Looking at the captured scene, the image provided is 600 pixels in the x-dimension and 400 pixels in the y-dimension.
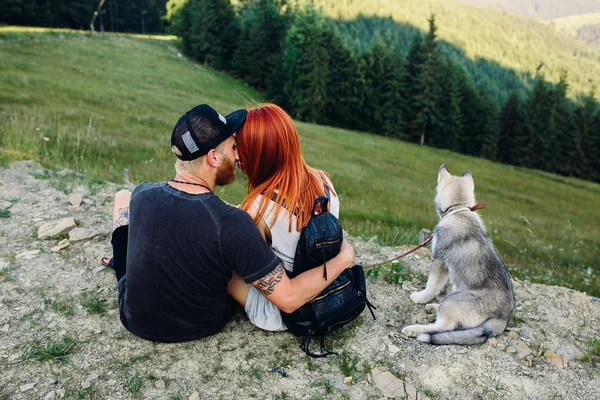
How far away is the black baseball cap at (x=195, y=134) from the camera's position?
117 inches

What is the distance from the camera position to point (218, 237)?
2984mm

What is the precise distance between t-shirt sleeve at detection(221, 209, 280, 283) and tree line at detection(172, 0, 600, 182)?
47.4 metres

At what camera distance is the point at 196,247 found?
3.05 m

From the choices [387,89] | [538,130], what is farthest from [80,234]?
[538,130]

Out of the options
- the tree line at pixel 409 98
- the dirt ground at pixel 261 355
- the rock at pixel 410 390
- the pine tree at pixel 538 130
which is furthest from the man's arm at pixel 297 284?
the pine tree at pixel 538 130

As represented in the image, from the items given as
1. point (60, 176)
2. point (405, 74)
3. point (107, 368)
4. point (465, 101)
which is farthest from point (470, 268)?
point (465, 101)

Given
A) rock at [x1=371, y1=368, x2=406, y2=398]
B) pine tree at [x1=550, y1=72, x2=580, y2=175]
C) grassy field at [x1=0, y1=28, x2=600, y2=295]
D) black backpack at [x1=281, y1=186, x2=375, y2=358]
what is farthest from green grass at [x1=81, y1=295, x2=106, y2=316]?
pine tree at [x1=550, y1=72, x2=580, y2=175]

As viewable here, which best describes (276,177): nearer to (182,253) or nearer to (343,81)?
(182,253)

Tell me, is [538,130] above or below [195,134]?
below

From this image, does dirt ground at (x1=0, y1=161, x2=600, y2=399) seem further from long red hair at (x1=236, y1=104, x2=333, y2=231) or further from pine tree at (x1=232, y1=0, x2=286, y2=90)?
pine tree at (x1=232, y1=0, x2=286, y2=90)

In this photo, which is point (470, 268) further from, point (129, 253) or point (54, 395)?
point (54, 395)

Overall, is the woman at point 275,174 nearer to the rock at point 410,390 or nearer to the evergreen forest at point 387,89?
the rock at point 410,390

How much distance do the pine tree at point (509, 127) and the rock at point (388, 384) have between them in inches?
2423

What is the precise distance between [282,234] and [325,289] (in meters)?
0.69
